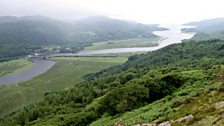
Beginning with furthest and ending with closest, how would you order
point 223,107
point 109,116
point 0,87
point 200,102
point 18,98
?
point 0,87, point 18,98, point 109,116, point 200,102, point 223,107

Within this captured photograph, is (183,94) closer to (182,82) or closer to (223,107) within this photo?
(182,82)

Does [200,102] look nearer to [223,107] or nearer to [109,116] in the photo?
[223,107]

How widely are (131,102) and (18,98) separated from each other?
119 m

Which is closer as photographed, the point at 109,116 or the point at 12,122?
the point at 109,116

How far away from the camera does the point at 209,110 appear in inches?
1412

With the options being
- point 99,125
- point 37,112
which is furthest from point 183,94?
point 37,112

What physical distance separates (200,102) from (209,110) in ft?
27.0

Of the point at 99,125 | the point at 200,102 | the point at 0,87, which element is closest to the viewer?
the point at 200,102

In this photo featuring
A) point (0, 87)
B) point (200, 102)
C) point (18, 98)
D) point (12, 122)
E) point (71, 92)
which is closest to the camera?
point (200, 102)

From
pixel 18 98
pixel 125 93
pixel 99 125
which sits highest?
pixel 125 93

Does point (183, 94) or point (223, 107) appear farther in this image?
point (183, 94)

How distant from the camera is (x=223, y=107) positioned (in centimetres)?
3519

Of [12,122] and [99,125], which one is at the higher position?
[99,125]

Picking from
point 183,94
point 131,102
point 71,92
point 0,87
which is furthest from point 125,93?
point 0,87
